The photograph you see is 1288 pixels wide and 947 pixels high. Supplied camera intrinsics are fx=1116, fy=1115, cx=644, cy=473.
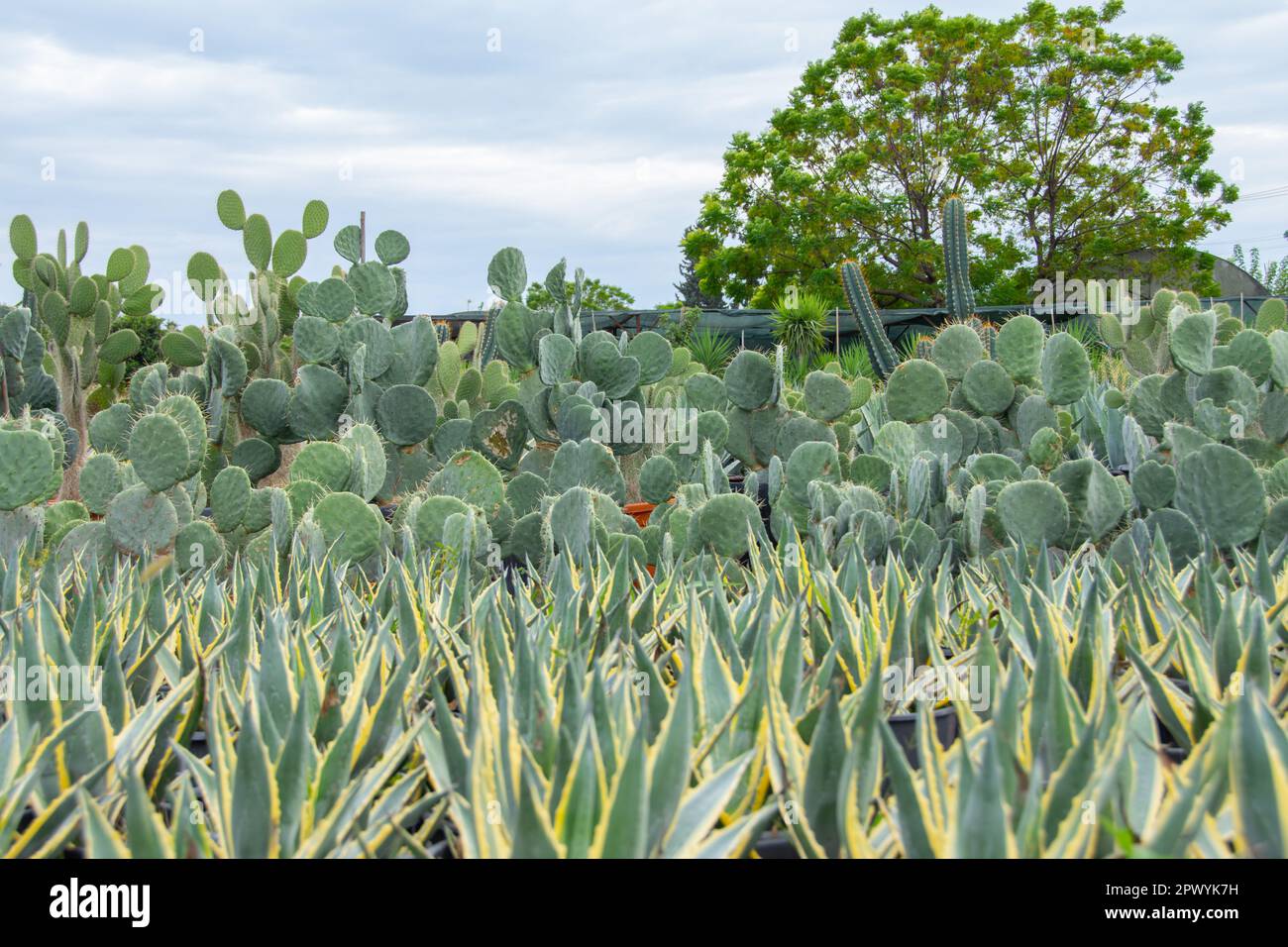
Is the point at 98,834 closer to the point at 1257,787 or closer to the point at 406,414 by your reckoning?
the point at 1257,787

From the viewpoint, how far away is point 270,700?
159cm

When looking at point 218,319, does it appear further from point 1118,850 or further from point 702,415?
point 1118,850

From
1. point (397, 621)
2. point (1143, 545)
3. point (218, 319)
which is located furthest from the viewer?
point (218, 319)

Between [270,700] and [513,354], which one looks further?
[513,354]

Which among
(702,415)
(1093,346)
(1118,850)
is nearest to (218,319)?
(702,415)

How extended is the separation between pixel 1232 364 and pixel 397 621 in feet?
12.5

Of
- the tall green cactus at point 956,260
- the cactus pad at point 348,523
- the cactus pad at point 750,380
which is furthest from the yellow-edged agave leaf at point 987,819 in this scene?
the tall green cactus at point 956,260

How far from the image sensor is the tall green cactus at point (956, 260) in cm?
1227

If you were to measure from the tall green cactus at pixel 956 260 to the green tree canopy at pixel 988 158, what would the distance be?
14.8m

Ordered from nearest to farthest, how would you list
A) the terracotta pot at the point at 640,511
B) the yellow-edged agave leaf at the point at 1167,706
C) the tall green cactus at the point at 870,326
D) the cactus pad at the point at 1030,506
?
the yellow-edged agave leaf at the point at 1167,706, the cactus pad at the point at 1030,506, the terracotta pot at the point at 640,511, the tall green cactus at the point at 870,326

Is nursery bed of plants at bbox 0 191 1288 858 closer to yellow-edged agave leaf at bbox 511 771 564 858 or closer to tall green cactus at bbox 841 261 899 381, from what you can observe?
yellow-edged agave leaf at bbox 511 771 564 858

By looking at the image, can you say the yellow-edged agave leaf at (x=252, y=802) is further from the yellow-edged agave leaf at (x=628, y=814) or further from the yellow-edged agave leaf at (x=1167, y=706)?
the yellow-edged agave leaf at (x=1167, y=706)

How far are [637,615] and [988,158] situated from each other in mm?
28198

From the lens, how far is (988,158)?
27750mm
